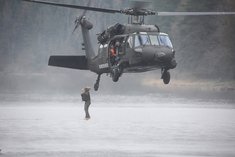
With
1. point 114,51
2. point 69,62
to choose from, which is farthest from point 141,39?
point 69,62

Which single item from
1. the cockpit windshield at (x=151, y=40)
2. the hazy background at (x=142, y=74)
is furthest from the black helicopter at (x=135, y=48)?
the hazy background at (x=142, y=74)

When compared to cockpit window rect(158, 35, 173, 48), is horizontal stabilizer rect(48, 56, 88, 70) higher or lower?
lower

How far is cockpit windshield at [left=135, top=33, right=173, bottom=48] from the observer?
38.4 metres

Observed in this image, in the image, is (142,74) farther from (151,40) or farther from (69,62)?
(151,40)

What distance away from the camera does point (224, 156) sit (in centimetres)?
3759

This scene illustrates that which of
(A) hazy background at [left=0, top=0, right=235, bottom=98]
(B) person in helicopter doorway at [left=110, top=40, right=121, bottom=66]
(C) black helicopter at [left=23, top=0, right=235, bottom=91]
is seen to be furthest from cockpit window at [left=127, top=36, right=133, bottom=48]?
(A) hazy background at [left=0, top=0, right=235, bottom=98]

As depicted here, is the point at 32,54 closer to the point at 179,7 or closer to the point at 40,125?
the point at 179,7

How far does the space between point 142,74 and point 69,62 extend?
52.7m

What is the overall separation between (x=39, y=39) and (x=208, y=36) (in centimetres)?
4543

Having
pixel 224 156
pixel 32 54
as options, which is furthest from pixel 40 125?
pixel 32 54

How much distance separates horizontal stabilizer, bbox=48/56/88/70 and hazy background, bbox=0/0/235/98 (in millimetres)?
46056

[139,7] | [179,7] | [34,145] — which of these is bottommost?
[34,145]

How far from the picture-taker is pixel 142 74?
9675cm

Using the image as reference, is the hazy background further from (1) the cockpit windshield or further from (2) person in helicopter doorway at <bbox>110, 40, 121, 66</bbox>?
(1) the cockpit windshield
